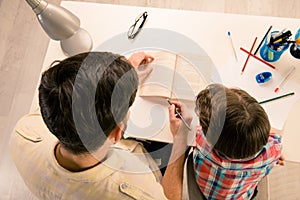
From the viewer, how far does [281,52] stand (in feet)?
3.69

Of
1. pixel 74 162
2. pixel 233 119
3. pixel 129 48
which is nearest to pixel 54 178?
pixel 74 162

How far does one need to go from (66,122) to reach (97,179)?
16 centimetres

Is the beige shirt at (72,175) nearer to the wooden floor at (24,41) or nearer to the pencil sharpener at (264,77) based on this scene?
the pencil sharpener at (264,77)

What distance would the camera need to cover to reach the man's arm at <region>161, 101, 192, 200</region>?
3.50 ft

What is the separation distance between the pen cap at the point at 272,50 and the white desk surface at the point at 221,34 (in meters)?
0.03

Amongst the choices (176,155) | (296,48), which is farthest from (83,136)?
(296,48)

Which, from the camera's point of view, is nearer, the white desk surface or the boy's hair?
the boy's hair

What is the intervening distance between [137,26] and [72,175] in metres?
0.65

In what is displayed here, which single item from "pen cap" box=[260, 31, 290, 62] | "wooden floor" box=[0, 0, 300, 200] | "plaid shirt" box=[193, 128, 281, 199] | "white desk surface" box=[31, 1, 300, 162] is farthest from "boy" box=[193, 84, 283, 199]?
"wooden floor" box=[0, 0, 300, 200]

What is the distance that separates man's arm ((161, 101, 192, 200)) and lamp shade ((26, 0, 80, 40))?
383mm

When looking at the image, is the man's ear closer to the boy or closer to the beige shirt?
the beige shirt

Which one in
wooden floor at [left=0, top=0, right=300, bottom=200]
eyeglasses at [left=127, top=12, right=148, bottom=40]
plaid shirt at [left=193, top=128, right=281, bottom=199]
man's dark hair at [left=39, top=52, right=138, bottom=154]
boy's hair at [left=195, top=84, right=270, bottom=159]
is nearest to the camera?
man's dark hair at [left=39, top=52, right=138, bottom=154]

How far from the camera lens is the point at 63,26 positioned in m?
1.01

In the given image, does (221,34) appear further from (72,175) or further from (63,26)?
(72,175)
